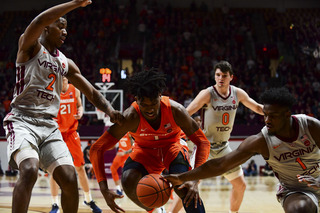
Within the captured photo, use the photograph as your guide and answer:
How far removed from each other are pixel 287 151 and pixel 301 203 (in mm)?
438

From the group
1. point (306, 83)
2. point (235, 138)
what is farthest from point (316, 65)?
point (235, 138)

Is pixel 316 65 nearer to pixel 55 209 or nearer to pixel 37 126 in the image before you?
pixel 55 209

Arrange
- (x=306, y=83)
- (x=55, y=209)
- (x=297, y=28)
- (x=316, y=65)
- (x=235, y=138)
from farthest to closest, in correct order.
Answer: (x=297, y=28) < (x=316, y=65) < (x=306, y=83) < (x=235, y=138) < (x=55, y=209)

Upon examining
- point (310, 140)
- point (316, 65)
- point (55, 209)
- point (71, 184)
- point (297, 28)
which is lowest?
point (55, 209)

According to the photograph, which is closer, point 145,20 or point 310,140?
point 310,140

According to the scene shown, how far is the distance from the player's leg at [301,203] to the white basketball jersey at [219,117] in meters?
2.31

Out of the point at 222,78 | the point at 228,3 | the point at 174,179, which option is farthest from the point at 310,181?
the point at 228,3

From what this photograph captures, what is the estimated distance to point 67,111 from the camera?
6355 mm

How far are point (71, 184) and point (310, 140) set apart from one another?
2.12m

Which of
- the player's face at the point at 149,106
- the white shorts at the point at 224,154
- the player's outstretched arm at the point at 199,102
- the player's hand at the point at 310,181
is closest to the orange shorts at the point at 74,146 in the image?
the player's outstretched arm at the point at 199,102

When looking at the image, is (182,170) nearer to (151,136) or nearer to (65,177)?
(151,136)

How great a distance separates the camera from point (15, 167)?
362 centimetres

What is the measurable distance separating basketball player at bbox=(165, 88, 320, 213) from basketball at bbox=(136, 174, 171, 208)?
12 cm

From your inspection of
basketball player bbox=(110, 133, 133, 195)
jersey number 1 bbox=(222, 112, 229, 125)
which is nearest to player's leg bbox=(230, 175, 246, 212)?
jersey number 1 bbox=(222, 112, 229, 125)
